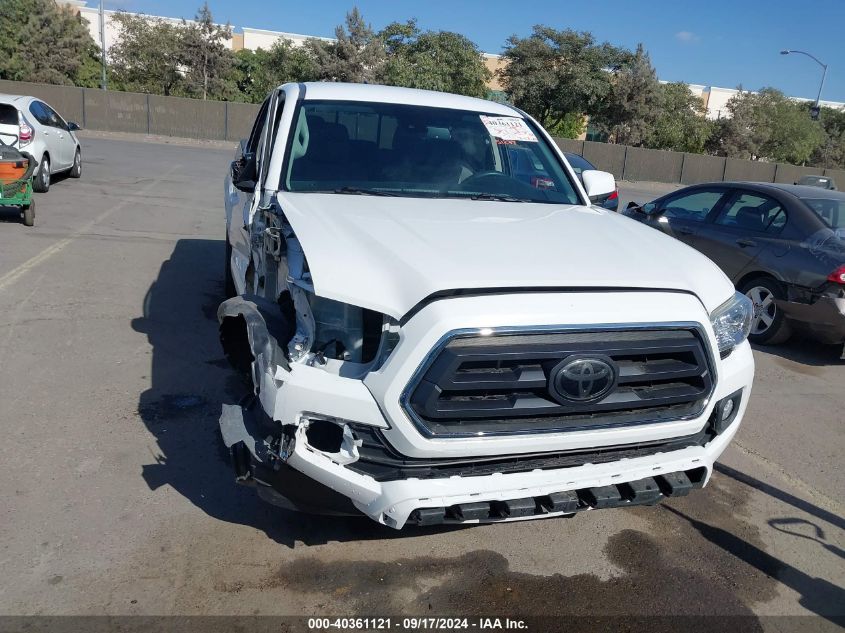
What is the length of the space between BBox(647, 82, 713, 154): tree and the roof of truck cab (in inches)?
1710

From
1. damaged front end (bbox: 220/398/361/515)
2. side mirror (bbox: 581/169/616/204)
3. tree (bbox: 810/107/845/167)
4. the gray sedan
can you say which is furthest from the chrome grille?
tree (bbox: 810/107/845/167)

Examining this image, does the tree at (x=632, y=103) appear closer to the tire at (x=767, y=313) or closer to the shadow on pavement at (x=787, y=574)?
the tire at (x=767, y=313)

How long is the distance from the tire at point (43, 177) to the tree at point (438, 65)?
2862 cm

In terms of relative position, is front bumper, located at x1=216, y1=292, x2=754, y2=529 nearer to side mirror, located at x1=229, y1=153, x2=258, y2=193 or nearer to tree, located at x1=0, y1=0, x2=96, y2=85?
side mirror, located at x1=229, y1=153, x2=258, y2=193

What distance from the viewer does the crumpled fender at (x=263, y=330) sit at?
8.87 feet

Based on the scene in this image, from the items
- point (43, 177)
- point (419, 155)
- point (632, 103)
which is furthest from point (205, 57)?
point (419, 155)

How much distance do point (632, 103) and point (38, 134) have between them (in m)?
37.9

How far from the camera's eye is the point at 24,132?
12.0 m

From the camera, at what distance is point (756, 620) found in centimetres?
305

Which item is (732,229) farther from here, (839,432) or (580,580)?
(580,580)

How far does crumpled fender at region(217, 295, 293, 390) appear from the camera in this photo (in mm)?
2705

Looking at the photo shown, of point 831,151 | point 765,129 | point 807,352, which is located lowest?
point 807,352

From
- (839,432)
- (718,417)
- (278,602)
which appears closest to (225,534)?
(278,602)

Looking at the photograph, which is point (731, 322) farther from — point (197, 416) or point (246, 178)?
point (197, 416)
